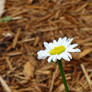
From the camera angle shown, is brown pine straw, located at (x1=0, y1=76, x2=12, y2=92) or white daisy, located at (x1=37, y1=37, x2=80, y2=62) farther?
brown pine straw, located at (x1=0, y1=76, x2=12, y2=92)

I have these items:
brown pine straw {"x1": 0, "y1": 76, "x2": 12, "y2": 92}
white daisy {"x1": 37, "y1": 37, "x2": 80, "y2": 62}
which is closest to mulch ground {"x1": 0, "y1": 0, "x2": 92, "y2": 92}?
brown pine straw {"x1": 0, "y1": 76, "x2": 12, "y2": 92}

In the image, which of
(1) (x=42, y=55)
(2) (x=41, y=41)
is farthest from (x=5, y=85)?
(1) (x=42, y=55)

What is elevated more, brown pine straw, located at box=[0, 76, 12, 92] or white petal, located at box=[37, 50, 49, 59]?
white petal, located at box=[37, 50, 49, 59]

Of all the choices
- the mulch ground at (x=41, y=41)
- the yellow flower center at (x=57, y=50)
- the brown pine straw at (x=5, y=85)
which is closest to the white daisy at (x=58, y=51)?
the yellow flower center at (x=57, y=50)

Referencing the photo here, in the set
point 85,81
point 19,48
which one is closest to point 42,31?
point 19,48

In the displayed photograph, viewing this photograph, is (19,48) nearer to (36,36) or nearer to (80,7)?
(36,36)

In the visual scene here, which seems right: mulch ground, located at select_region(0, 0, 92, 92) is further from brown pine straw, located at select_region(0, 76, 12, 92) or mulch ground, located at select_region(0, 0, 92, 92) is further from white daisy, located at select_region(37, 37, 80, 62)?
white daisy, located at select_region(37, 37, 80, 62)

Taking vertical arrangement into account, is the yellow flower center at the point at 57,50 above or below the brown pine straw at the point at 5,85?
above

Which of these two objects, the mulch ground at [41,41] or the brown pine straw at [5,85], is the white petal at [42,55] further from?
the brown pine straw at [5,85]
